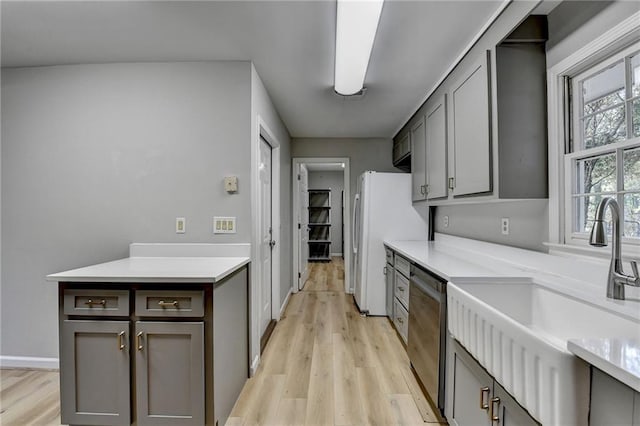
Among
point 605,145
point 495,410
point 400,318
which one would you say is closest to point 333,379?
point 400,318

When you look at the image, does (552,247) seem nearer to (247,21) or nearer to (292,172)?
(247,21)

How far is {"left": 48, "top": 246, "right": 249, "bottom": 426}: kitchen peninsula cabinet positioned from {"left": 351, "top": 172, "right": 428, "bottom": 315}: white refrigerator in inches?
83.9

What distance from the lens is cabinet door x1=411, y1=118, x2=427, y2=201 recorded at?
2994mm

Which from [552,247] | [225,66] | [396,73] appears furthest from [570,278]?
[225,66]

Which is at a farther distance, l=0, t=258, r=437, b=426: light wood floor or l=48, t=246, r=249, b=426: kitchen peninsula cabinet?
l=0, t=258, r=437, b=426: light wood floor

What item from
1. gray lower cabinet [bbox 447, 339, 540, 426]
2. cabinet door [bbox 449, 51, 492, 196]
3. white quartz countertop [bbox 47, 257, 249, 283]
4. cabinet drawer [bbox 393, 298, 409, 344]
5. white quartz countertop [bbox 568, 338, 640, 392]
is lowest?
cabinet drawer [bbox 393, 298, 409, 344]

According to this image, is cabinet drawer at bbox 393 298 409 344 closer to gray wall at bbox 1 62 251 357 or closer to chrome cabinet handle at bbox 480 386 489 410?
chrome cabinet handle at bbox 480 386 489 410

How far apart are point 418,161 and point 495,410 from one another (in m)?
2.45

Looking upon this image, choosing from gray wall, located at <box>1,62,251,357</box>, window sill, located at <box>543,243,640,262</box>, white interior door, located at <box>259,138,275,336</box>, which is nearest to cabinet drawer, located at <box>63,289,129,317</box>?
gray wall, located at <box>1,62,251,357</box>

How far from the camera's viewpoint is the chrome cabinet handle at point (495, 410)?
1135mm

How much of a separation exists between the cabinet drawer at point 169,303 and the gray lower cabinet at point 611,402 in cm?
156

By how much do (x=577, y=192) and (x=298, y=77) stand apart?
2103 mm

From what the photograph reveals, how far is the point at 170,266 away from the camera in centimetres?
187

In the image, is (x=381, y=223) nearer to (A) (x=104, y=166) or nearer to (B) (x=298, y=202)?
(B) (x=298, y=202)
